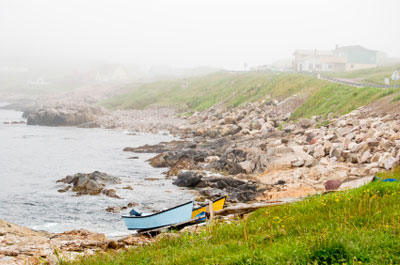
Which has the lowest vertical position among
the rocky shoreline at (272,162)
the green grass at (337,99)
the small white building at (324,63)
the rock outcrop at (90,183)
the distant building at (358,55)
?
the rock outcrop at (90,183)

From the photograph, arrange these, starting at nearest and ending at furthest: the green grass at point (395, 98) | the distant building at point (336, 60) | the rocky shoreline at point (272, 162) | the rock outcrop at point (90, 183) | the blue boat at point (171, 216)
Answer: the blue boat at point (171, 216), the rocky shoreline at point (272, 162), the rock outcrop at point (90, 183), the green grass at point (395, 98), the distant building at point (336, 60)

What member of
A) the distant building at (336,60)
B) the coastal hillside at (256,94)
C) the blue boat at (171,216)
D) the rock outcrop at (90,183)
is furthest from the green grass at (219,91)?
the blue boat at (171,216)

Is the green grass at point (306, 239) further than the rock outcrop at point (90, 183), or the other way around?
the rock outcrop at point (90, 183)

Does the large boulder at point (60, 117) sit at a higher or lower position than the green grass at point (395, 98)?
lower

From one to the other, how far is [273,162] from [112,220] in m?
13.1

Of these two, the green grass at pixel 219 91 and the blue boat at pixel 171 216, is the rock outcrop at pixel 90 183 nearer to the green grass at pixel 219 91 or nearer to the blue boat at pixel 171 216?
the blue boat at pixel 171 216

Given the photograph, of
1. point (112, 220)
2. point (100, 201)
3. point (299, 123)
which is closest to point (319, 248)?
point (112, 220)

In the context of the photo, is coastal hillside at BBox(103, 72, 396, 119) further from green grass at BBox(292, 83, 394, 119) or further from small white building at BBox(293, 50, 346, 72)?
small white building at BBox(293, 50, 346, 72)

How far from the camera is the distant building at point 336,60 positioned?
9506 cm

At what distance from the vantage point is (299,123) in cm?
4019

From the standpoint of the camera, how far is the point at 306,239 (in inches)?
274

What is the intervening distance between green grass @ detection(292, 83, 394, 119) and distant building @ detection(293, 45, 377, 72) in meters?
47.2

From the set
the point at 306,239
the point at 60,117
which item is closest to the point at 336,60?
the point at 60,117

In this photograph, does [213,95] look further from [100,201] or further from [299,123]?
[100,201]
